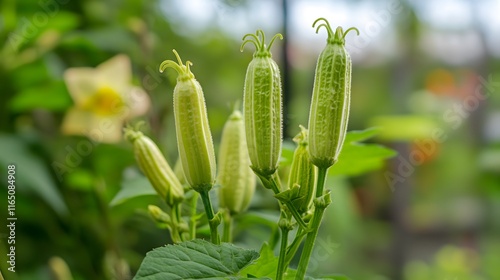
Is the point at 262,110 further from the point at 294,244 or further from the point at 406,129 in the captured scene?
the point at 406,129

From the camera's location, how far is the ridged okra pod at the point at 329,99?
0.36 metres

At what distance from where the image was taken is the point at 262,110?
378 mm

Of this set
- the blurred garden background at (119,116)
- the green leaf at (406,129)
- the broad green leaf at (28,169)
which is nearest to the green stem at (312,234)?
the blurred garden background at (119,116)

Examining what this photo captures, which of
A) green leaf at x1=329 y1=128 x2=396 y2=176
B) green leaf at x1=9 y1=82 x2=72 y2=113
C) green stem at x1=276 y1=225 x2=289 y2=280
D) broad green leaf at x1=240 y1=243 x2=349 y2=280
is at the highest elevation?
green leaf at x1=9 y1=82 x2=72 y2=113

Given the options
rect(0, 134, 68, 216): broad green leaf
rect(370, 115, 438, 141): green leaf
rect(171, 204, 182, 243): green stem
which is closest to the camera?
rect(171, 204, 182, 243): green stem

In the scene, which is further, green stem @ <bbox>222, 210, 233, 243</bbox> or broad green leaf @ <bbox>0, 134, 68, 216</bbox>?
broad green leaf @ <bbox>0, 134, 68, 216</bbox>

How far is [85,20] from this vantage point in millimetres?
1073

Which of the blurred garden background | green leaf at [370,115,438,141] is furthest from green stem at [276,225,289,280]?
green leaf at [370,115,438,141]

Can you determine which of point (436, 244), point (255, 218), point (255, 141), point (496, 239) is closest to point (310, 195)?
point (255, 141)

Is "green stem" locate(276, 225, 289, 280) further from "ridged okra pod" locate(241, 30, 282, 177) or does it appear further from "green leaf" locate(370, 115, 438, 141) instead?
"green leaf" locate(370, 115, 438, 141)

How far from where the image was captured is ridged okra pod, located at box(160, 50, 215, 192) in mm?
374

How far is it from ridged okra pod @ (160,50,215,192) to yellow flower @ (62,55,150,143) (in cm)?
48

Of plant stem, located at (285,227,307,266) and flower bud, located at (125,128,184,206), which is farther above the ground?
flower bud, located at (125,128,184,206)

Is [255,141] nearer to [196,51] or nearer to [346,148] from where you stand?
[346,148]
